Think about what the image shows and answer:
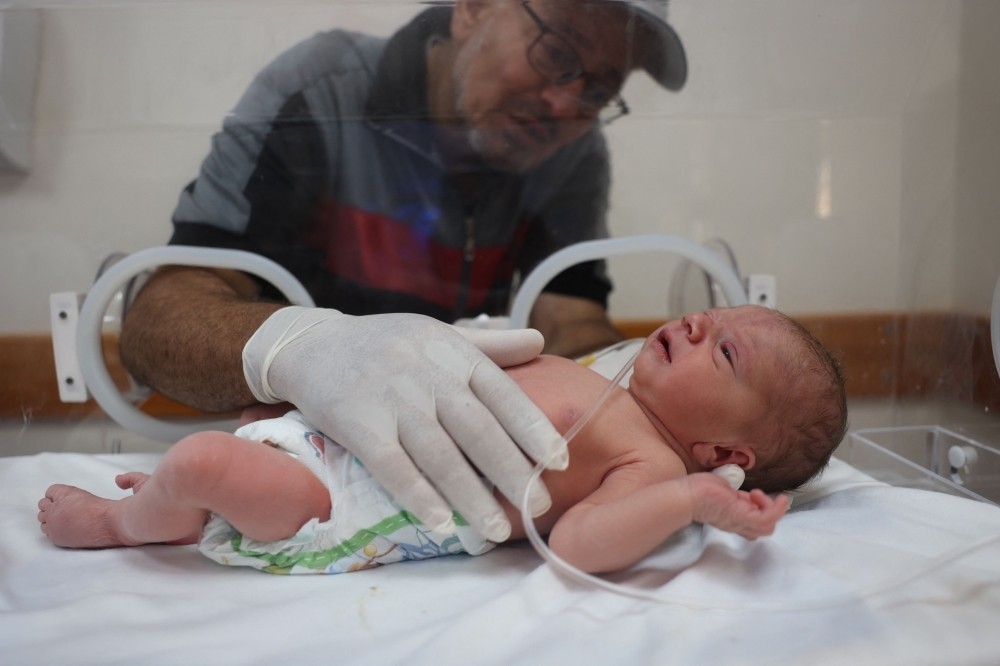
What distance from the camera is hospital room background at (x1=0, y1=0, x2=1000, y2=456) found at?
1.34 metres

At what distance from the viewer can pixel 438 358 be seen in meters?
0.90

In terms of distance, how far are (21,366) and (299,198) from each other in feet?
2.08

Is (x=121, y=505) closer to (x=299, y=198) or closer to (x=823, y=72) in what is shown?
(x=299, y=198)

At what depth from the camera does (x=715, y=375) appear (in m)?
0.96

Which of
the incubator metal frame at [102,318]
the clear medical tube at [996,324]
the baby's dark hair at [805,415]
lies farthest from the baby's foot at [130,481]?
the clear medical tube at [996,324]

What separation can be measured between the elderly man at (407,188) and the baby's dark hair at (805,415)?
0.36 m

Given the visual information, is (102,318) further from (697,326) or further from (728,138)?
(728,138)

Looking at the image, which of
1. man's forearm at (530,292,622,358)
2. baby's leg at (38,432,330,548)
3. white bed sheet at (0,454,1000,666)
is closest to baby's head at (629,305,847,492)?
white bed sheet at (0,454,1000,666)

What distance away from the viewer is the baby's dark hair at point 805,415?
95 centimetres

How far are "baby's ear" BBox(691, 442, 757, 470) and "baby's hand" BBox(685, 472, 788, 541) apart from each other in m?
0.23

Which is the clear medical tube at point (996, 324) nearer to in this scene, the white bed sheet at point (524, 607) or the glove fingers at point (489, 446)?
the white bed sheet at point (524, 607)

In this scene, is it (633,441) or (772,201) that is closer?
(633,441)

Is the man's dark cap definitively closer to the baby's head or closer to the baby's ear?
the baby's head

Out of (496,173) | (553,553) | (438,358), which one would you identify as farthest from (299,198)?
(553,553)
